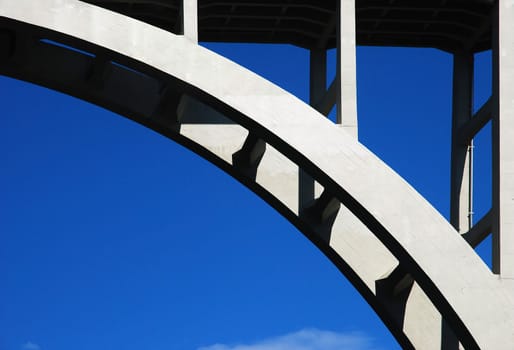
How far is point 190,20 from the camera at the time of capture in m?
15.5

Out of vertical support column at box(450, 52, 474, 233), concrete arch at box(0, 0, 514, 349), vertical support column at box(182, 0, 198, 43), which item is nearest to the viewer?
concrete arch at box(0, 0, 514, 349)

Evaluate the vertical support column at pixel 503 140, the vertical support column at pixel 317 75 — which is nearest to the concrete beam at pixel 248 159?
the vertical support column at pixel 317 75

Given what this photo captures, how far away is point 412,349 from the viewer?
59.9ft

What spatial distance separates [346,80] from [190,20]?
2.07 metres

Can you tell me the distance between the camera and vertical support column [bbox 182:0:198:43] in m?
15.4

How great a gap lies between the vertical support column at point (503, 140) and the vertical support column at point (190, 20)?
3.96 metres

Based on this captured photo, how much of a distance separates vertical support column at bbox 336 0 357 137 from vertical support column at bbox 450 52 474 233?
437 cm

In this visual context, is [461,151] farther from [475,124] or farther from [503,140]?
[503,140]

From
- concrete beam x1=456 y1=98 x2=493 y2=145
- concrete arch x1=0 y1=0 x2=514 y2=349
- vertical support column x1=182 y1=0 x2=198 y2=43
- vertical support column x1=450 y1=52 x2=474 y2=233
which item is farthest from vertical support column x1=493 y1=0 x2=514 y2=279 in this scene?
vertical support column x1=182 y1=0 x2=198 y2=43

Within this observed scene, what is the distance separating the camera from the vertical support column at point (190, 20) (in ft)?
50.5

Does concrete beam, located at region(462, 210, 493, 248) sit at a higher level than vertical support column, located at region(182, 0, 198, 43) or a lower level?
lower

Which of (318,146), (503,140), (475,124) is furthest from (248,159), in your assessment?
(503,140)

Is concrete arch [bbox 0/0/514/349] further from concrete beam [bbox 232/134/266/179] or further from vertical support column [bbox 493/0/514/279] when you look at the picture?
concrete beam [bbox 232/134/266/179]

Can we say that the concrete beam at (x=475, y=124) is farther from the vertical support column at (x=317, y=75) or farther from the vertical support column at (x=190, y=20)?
the vertical support column at (x=190, y=20)
